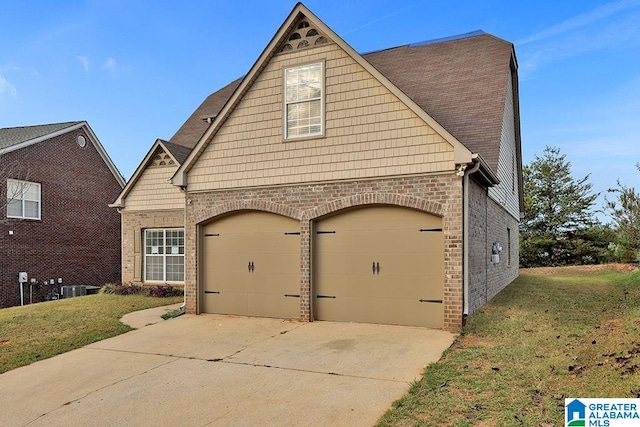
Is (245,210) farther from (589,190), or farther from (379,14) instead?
(589,190)

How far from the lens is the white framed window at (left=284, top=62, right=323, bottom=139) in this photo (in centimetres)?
1018

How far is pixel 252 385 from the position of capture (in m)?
5.95

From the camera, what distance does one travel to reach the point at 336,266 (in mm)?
9938

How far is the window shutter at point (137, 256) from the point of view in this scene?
655 inches

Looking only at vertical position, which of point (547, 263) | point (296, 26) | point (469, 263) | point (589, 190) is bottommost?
point (547, 263)

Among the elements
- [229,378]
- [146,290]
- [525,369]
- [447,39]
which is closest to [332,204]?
[229,378]

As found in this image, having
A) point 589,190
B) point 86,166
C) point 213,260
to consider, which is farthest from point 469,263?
point 589,190

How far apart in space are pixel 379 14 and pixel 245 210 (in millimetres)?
12790

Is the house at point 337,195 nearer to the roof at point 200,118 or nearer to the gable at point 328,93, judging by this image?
the gable at point 328,93

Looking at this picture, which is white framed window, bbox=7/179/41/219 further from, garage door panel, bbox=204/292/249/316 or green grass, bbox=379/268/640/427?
green grass, bbox=379/268/640/427

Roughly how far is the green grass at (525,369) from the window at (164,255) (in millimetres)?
10880

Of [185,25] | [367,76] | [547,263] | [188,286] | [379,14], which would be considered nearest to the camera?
[367,76]

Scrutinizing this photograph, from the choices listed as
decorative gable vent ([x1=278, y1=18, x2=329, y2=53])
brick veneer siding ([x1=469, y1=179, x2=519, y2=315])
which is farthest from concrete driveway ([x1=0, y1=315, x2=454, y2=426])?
decorative gable vent ([x1=278, y1=18, x2=329, y2=53])

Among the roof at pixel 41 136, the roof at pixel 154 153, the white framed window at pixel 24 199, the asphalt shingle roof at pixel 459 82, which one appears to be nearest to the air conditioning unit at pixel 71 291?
the white framed window at pixel 24 199
